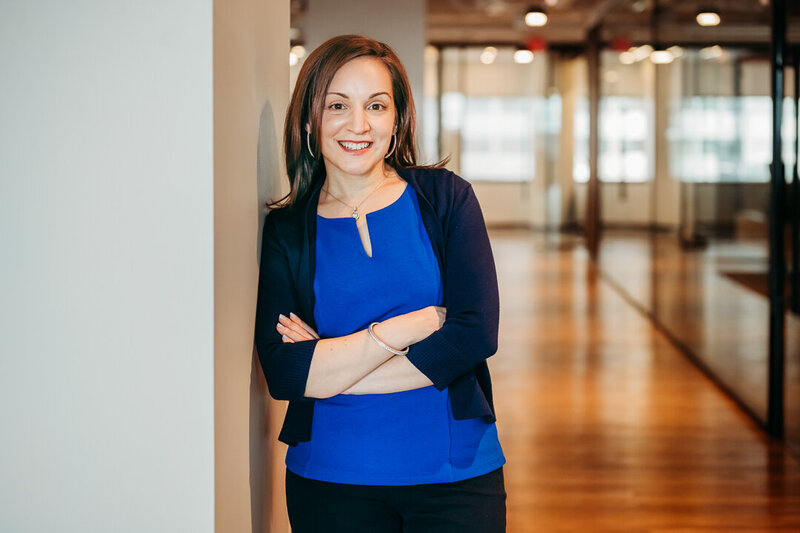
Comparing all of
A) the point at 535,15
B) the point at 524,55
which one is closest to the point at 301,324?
the point at 535,15

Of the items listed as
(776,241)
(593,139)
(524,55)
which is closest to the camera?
(776,241)

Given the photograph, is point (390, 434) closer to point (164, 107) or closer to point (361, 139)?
point (361, 139)

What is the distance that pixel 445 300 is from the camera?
1.89 meters

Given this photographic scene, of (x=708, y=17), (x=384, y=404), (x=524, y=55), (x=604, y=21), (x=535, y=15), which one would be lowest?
(x=384, y=404)

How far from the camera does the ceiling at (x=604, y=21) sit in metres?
5.61

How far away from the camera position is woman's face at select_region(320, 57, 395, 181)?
72.1 inches

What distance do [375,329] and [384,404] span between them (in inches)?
6.1

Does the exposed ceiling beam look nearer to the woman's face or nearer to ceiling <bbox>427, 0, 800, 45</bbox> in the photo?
ceiling <bbox>427, 0, 800, 45</bbox>

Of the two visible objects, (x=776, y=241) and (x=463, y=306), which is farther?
(x=776, y=241)

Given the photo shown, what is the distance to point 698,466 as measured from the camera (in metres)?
4.62

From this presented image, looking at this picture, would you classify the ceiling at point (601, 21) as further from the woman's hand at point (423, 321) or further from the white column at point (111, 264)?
the white column at point (111, 264)

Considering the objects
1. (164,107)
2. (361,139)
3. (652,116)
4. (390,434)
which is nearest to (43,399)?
(164,107)

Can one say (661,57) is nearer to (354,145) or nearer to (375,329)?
(354,145)

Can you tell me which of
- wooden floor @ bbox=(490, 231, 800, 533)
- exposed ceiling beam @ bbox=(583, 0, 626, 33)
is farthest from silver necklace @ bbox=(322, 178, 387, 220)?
exposed ceiling beam @ bbox=(583, 0, 626, 33)
